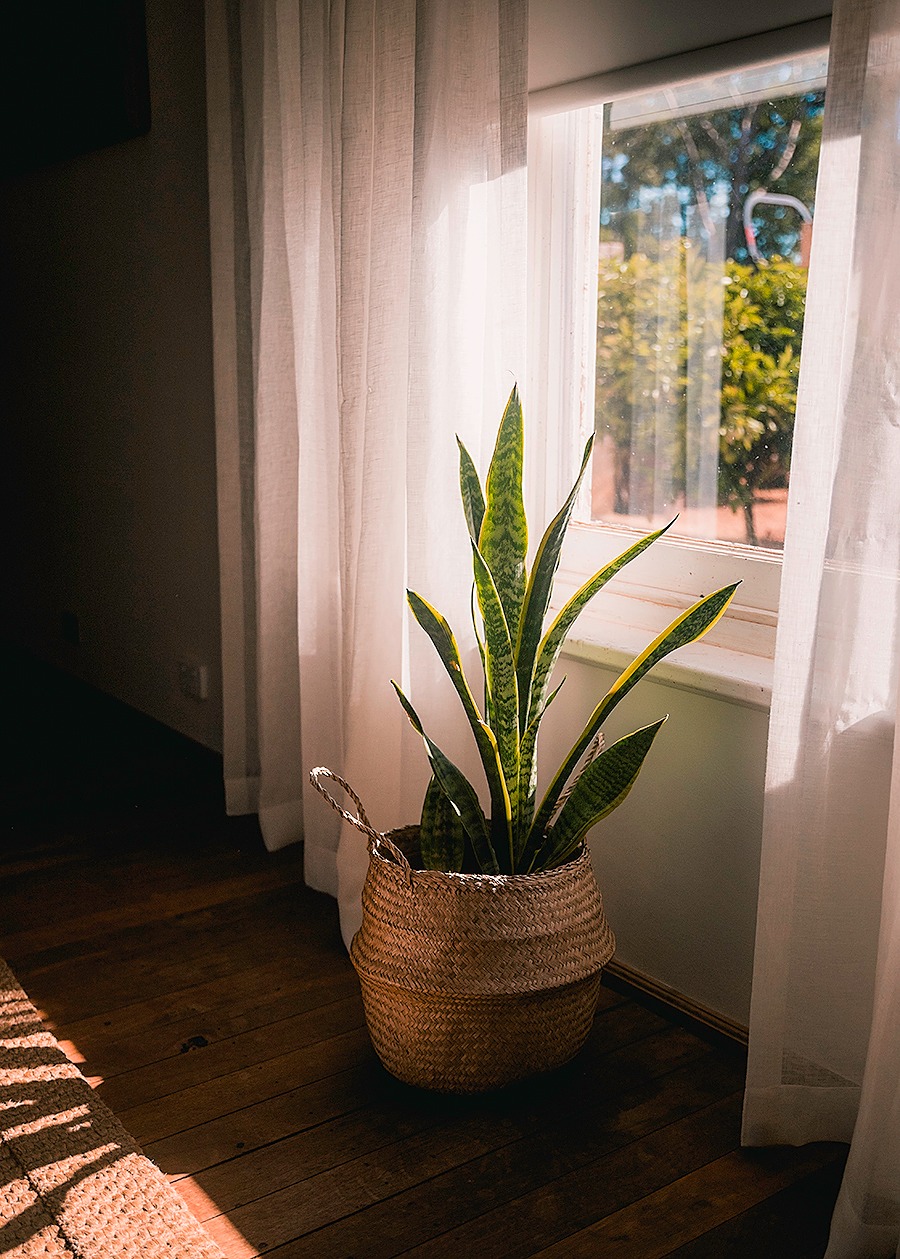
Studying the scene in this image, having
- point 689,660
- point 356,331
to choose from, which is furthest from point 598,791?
point 356,331

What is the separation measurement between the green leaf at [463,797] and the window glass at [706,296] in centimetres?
65

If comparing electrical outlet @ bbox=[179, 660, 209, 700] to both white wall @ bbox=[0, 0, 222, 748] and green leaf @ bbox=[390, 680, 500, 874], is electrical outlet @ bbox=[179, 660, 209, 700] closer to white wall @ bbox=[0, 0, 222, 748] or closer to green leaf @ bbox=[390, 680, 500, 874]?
white wall @ bbox=[0, 0, 222, 748]

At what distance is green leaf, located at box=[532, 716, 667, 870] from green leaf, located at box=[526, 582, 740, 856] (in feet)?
0.10

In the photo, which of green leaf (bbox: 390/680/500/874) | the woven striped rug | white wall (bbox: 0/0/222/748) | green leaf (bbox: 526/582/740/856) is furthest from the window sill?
white wall (bbox: 0/0/222/748)

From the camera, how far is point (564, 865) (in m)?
1.83

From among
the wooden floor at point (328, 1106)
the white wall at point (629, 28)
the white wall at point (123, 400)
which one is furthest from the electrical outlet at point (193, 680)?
the white wall at point (629, 28)

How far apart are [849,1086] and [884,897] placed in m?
0.38

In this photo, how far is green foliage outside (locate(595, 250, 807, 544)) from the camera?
194cm

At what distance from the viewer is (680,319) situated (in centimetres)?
209

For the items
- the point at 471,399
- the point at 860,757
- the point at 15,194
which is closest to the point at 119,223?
the point at 15,194

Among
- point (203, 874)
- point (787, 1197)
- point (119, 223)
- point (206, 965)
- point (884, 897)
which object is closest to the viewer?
point (884, 897)

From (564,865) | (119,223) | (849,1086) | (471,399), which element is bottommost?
(849,1086)

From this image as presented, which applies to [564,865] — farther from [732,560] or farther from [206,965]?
[206,965]

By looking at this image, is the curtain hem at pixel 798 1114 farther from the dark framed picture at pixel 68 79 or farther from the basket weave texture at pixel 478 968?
the dark framed picture at pixel 68 79
